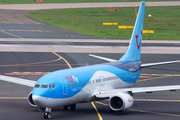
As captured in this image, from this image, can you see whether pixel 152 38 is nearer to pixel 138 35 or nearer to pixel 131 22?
pixel 131 22

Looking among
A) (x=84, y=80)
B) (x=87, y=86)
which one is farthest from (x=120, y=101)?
(x=84, y=80)

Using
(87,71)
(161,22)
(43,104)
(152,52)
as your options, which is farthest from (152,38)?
(43,104)

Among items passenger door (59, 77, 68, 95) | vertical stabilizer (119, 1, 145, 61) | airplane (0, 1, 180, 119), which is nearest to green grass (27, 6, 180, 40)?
vertical stabilizer (119, 1, 145, 61)

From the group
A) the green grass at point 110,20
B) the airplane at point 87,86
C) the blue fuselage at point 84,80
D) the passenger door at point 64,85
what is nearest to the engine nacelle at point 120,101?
the airplane at point 87,86

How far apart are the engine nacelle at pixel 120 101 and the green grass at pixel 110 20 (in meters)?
56.2

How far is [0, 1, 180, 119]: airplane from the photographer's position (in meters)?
25.2

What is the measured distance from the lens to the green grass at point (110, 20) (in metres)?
89.8

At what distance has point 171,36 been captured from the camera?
86.1 metres

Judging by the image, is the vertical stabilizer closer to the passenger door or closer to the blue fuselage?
the blue fuselage

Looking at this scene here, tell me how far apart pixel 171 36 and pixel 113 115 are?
2445 inches

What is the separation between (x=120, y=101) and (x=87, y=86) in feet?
10.3

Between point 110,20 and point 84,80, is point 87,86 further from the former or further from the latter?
point 110,20

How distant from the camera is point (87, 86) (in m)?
28.7

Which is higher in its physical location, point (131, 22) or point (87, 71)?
point (131, 22)
